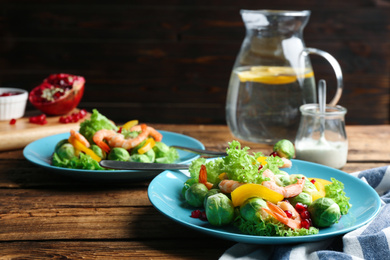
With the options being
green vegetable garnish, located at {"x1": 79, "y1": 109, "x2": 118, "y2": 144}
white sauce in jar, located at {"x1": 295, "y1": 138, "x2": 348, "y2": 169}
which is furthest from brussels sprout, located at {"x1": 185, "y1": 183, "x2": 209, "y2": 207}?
white sauce in jar, located at {"x1": 295, "y1": 138, "x2": 348, "y2": 169}

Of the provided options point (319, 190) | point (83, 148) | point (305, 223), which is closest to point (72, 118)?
point (83, 148)

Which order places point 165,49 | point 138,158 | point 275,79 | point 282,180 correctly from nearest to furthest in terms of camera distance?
point 282,180
point 138,158
point 275,79
point 165,49

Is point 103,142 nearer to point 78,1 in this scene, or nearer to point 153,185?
point 153,185

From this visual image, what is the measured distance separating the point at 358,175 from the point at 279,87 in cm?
55

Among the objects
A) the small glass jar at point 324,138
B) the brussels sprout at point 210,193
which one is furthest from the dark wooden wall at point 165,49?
the brussels sprout at point 210,193

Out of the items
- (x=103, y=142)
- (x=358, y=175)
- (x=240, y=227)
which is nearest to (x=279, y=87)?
(x=358, y=175)

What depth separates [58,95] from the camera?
7.75ft

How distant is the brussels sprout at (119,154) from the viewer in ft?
4.83

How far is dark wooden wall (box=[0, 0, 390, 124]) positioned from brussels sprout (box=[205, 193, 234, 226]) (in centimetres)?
292

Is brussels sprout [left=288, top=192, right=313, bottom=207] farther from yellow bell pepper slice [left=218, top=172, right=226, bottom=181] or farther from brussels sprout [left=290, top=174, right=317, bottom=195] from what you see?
yellow bell pepper slice [left=218, top=172, right=226, bottom=181]

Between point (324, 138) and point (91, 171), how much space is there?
0.80 meters

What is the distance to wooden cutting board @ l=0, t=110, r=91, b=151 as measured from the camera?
1890 millimetres

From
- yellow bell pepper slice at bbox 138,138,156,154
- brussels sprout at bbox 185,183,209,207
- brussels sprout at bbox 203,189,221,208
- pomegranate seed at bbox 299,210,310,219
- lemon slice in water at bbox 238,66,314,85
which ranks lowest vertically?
yellow bell pepper slice at bbox 138,138,156,154

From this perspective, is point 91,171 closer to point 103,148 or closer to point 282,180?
point 103,148
